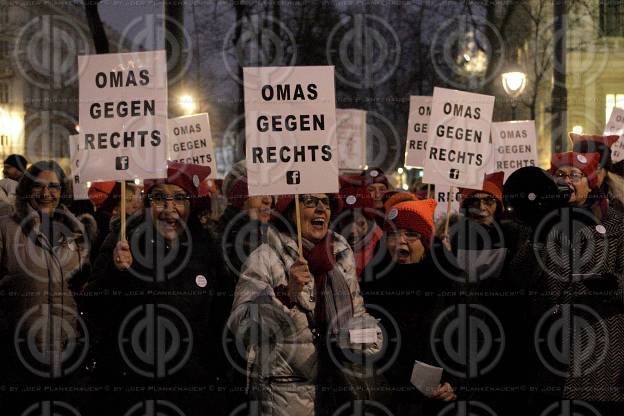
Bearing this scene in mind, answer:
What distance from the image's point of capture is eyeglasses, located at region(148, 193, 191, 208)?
6.27 metres

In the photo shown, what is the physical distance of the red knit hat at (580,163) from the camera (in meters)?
6.66

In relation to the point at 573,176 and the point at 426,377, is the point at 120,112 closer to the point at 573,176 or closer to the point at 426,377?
the point at 426,377

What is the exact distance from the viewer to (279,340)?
556 centimetres

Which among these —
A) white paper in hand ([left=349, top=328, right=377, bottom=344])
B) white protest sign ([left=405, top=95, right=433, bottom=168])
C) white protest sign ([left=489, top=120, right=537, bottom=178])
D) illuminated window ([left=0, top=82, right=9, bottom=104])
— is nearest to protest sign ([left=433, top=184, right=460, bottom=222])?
white protest sign ([left=405, top=95, right=433, bottom=168])

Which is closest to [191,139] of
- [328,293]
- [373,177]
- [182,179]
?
[373,177]

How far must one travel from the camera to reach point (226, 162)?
31656 mm

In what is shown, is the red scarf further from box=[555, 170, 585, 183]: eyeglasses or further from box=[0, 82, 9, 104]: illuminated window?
box=[0, 82, 9, 104]: illuminated window

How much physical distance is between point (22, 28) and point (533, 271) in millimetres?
14834

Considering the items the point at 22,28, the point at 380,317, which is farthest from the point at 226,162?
the point at 380,317

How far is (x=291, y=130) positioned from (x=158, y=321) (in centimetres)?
128

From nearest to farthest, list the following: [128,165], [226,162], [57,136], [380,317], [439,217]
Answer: [380,317]
[128,165]
[439,217]
[57,136]
[226,162]

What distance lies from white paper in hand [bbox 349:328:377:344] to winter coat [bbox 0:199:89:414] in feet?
6.00

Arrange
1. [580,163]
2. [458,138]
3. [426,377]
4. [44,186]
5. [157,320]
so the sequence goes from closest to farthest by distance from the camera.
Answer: [426,377]
[157,320]
[580,163]
[44,186]
[458,138]

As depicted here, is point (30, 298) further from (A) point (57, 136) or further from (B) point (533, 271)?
(A) point (57, 136)
